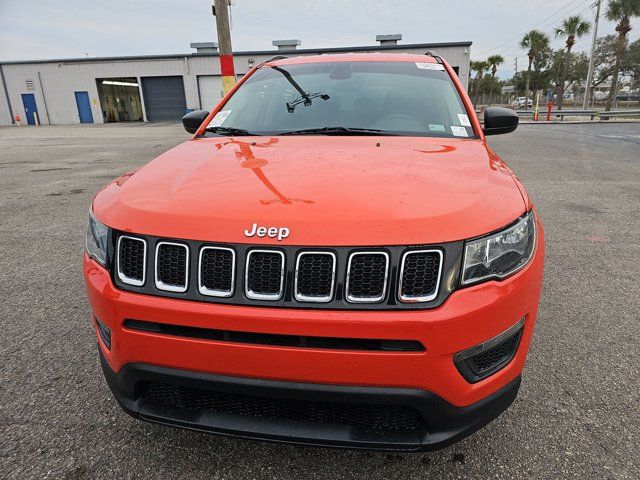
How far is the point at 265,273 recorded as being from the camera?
1424 millimetres

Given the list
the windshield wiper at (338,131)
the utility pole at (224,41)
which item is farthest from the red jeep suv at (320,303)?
the utility pole at (224,41)

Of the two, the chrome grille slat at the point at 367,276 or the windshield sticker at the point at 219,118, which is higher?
the windshield sticker at the point at 219,118

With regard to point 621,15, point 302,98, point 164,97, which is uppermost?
point 621,15

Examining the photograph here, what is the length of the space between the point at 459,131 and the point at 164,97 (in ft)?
120

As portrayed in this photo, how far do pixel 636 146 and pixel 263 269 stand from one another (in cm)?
1553

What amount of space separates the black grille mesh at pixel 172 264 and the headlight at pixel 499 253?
36.6 inches

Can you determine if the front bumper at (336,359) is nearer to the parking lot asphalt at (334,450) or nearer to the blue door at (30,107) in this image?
the parking lot asphalt at (334,450)

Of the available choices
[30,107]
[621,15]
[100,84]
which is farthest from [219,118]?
[621,15]

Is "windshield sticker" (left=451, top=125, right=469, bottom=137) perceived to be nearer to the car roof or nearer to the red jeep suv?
the red jeep suv

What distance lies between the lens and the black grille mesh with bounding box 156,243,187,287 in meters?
1.48

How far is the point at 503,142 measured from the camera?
14.8 metres

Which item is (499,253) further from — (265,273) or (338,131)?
(338,131)

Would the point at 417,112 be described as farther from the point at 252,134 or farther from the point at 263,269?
the point at 263,269

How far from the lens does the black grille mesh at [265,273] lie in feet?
4.65
